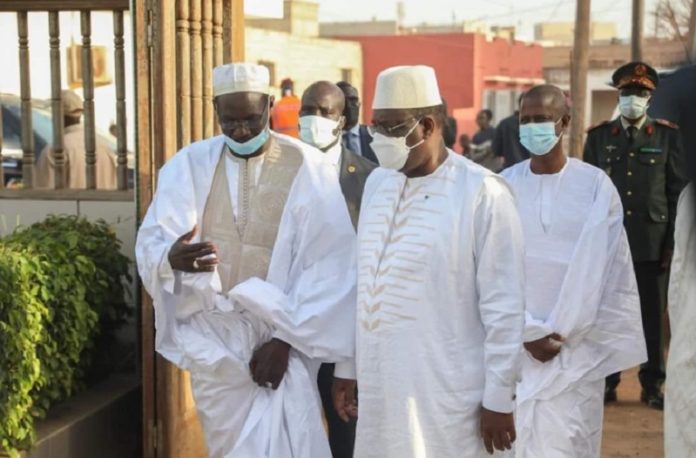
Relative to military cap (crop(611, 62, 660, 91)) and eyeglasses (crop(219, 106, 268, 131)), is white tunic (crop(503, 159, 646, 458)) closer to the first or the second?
eyeglasses (crop(219, 106, 268, 131))

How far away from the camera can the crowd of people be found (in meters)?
4.03

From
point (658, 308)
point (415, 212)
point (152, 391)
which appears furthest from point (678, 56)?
point (658, 308)

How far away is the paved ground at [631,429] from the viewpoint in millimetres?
7086

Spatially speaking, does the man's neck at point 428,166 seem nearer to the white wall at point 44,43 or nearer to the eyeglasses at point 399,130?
the eyeglasses at point 399,130

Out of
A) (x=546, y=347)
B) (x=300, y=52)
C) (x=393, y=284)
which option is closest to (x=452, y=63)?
(x=300, y=52)

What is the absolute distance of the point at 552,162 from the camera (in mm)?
5539

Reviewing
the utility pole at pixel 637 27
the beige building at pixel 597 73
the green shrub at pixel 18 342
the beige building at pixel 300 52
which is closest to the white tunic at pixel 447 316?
the green shrub at pixel 18 342

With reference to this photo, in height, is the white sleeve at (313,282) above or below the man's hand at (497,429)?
above

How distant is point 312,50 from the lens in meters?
38.6

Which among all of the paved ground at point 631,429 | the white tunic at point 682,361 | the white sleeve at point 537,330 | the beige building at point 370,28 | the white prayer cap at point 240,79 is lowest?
the paved ground at point 631,429

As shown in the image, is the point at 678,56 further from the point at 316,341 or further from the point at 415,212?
the point at 316,341

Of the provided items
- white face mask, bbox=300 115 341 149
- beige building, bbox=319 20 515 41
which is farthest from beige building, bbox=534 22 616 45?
white face mask, bbox=300 115 341 149

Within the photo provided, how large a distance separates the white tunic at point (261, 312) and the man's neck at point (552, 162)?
1.20m

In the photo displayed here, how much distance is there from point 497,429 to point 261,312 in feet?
3.54
